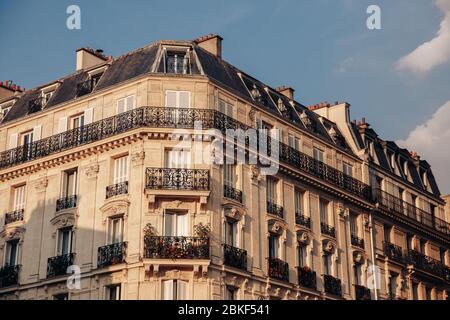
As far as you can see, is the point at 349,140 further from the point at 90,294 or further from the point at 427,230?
the point at 90,294

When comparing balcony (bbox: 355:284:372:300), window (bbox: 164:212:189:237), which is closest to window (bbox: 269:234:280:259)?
window (bbox: 164:212:189:237)

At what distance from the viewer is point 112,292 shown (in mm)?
29656

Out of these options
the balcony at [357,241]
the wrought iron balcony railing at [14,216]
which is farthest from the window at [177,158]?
the balcony at [357,241]

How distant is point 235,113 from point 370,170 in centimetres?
988

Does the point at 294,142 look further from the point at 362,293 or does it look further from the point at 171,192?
the point at 171,192

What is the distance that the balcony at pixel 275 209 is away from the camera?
3288cm

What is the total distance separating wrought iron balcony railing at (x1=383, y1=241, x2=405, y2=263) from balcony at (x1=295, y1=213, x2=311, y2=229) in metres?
5.97

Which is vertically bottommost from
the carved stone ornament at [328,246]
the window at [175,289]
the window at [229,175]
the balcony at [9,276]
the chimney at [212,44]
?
the window at [175,289]

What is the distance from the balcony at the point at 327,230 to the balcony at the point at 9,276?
38.1ft

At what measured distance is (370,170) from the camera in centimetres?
4016

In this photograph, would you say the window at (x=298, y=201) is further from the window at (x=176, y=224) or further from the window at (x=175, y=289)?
the window at (x=175, y=289)

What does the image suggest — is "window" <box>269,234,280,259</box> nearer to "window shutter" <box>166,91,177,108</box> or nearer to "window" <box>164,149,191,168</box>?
"window" <box>164,149,191,168</box>
